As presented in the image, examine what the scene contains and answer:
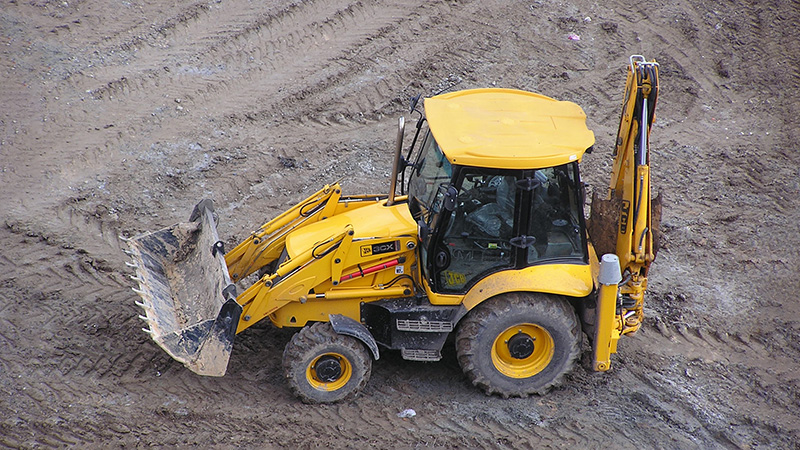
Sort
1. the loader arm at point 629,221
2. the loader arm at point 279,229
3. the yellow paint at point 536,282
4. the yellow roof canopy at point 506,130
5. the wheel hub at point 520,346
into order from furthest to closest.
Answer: the loader arm at point 279,229, the wheel hub at point 520,346, the yellow paint at point 536,282, the loader arm at point 629,221, the yellow roof canopy at point 506,130

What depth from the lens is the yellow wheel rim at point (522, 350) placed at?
5695 mm

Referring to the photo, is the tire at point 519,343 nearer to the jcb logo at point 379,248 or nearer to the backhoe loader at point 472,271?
the backhoe loader at point 472,271

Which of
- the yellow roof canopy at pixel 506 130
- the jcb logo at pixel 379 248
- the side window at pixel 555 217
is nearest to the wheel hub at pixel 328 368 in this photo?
the jcb logo at pixel 379 248

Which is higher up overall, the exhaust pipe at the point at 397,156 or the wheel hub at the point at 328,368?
the exhaust pipe at the point at 397,156

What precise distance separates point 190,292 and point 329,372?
1449 millimetres

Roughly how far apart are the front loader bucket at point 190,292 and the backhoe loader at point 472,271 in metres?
0.02

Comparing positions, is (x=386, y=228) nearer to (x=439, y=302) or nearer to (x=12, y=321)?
(x=439, y=302)

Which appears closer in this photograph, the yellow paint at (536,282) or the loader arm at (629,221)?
the loader arm at (629,221)

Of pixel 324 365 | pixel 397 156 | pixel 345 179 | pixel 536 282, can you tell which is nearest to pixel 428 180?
pixel 397 156

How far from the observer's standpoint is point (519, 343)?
5.69m

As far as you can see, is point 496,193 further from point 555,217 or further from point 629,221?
point 629,221

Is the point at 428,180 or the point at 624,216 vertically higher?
the point at 428,180

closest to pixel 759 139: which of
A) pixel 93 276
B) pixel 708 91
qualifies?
pixel 708 91

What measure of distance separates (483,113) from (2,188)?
245 inches
